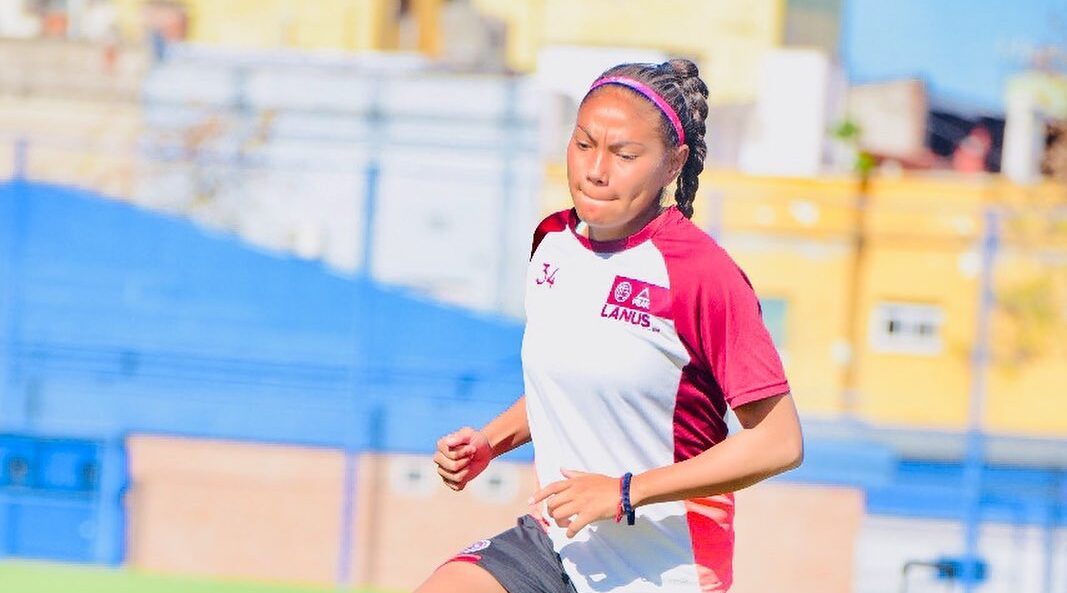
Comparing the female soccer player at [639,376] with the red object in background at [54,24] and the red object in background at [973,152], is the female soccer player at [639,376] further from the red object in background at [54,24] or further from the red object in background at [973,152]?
the red object in background at [54,24]

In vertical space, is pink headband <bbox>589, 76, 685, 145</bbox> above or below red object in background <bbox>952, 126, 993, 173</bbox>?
above

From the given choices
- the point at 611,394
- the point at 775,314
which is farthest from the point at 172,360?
the point at 775,314

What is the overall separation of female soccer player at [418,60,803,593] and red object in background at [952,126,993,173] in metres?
18.5

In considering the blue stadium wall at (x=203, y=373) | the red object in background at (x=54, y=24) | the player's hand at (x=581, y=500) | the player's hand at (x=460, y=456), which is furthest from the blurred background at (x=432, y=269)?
the player's hand at (x=581, y=500)

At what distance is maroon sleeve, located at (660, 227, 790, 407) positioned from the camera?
2.40 meters

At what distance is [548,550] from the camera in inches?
105

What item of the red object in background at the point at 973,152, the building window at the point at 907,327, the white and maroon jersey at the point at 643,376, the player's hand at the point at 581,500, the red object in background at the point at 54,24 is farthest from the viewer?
the red object in background at the point at 54,24

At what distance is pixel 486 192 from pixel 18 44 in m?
5.86

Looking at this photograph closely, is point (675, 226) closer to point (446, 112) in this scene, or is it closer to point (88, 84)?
point (446, 112)

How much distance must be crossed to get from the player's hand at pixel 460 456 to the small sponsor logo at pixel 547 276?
26 centimetres

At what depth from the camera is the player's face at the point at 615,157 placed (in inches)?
97.6

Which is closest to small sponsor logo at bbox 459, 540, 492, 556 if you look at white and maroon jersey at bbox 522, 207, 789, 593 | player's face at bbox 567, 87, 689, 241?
white and maroon jersey at bbox 522, 207, 789, 593

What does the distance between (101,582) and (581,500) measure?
5254mm

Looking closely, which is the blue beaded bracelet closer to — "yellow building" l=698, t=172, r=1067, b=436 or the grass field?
the grass field
